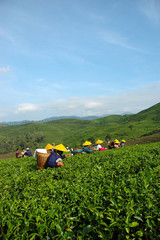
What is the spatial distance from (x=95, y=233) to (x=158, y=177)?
2.68 m

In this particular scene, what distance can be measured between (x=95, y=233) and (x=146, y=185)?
65.7 inches

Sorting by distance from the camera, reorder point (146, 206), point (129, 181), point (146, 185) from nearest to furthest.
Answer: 1. point (146, 206)
2. point (146, 185)
3. point (129, 181)

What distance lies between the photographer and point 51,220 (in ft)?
8.36

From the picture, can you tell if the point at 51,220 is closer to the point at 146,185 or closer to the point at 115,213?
the point at 115,213

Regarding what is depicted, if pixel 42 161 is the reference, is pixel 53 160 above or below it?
above

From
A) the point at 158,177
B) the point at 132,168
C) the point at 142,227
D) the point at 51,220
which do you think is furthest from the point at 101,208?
the point at 132,168

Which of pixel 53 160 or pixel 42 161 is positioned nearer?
pixel 53 160

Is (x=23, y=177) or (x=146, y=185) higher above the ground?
(x=146, y=185)

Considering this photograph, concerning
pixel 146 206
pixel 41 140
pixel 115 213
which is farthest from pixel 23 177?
pixel 41 140

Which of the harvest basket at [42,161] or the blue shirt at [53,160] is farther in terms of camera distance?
the harvest basket at [42,161]

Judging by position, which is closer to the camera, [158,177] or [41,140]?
[158,177]

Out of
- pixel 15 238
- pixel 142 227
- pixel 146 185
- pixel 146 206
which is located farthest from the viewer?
pixel 146 185

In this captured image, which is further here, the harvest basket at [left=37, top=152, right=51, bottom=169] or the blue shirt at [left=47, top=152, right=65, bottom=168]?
the harvest basket at [left=37, top=152, right=51, bottom=169]

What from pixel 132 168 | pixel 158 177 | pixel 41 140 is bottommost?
pixel 41 140
